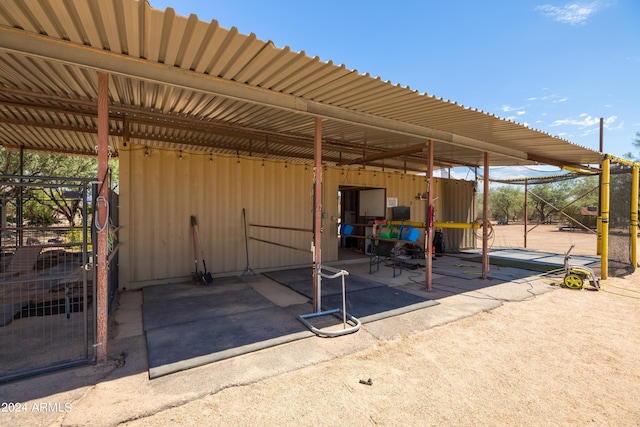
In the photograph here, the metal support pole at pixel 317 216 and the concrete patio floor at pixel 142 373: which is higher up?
the metal support pole at pixel 317 216

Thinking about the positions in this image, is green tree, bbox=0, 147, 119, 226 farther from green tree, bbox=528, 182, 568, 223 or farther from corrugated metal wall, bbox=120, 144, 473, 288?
green tree, bbox=528, 182, 568, 223

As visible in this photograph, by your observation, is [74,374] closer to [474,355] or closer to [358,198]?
[474,355]

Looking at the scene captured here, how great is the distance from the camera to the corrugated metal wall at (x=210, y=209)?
5.32 metres

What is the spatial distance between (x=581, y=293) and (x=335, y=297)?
4553 mm

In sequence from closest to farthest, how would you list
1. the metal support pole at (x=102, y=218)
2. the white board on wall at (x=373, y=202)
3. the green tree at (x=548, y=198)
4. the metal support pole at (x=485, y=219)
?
1. the metal support pole at (x=102, y=218)
2. the metal support pole at (x=485, y=219)
3. the white board on wall at (x=373, y=202)
4. the green tree at (x=548, y=198)

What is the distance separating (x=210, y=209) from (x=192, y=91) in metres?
2.75

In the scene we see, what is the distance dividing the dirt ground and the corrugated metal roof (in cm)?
286

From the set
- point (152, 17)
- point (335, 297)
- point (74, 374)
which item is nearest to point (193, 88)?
point (152, 17)

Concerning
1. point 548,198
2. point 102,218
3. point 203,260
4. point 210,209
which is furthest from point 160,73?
point 548,198

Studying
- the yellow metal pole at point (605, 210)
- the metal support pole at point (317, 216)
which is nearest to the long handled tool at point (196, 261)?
the metal support pole at point (317, 216)

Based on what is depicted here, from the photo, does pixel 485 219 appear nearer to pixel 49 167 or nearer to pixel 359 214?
pixel 359 214

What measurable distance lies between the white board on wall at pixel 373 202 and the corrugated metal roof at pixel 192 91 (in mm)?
2302

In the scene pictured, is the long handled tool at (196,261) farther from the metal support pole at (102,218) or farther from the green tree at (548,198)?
the green tree at (548,198)

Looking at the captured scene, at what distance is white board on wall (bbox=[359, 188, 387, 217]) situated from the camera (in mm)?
8852
